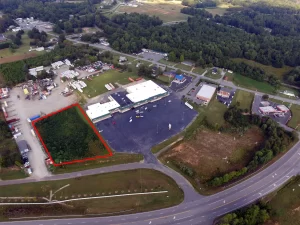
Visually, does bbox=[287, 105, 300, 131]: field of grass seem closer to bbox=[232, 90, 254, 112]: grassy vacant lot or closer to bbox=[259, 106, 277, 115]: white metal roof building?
bbox=[259, 106, 277, 115]: white metal roof building

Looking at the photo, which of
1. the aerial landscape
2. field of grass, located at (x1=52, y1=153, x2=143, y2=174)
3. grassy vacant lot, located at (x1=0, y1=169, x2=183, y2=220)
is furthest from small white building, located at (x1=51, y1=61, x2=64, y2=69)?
grassy vacant lot, located at (x1=0, y1=169, x2=183, y2=220)

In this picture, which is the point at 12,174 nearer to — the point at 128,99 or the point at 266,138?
the point at 128,99

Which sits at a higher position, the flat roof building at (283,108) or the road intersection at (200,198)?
the flat roof building at (283,108)

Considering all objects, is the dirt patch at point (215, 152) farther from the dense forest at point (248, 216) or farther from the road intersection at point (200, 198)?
the dense forest at point (248, 216)

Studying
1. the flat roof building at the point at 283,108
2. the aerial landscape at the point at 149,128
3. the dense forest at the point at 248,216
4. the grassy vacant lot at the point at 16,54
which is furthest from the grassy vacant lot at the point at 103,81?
the dense forest at the point at 248,216

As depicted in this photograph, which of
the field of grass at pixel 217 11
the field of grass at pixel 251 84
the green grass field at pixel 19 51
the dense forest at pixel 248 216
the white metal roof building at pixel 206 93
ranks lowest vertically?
the dense forest at pixel 248 216

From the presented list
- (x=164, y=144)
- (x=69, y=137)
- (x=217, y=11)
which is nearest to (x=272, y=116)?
(x=164, y=144)

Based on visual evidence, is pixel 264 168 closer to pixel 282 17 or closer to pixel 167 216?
pixel 167 216
